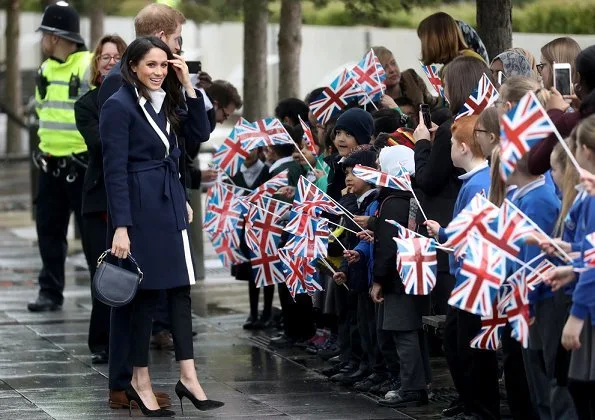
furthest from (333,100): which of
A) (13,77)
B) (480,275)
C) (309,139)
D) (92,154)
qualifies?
(13,77)

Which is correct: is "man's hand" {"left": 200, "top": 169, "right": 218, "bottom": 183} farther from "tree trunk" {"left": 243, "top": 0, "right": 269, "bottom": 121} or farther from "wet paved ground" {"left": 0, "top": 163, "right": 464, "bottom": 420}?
"tree trunk" {"left": 243, "top": 0, "right": 269, "bottom": 121}

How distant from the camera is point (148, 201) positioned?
759 cm

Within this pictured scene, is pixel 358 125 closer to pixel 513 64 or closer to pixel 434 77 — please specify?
pixel 434 77

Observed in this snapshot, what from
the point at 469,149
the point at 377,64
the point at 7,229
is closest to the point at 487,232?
the point at 469,149

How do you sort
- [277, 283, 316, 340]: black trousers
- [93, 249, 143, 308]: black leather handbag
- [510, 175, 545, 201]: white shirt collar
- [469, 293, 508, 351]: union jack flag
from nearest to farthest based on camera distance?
[510, 175, 545, 201]: white shirt collar
[469, 293, 508, 351]: union jack flag
[93, 249, 143, 308]: black leather handbag
[277, 283, 316, 340]: black trousers

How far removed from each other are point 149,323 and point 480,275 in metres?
2.24

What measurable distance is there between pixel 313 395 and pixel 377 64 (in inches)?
98.7

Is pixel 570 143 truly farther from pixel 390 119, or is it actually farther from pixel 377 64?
pixel 377 64

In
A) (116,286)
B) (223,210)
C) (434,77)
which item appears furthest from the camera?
(223,210)

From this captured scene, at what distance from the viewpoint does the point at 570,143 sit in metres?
6.04

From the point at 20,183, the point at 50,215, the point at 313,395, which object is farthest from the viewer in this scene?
the point at 20,183

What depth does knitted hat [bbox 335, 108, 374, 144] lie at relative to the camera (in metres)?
8.72

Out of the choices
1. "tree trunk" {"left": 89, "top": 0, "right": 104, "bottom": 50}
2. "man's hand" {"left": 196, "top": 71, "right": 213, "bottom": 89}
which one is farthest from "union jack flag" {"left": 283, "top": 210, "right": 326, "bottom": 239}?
"tree trunk" {"left": 89, "top": 0, "right": 104, "bottom": 50}

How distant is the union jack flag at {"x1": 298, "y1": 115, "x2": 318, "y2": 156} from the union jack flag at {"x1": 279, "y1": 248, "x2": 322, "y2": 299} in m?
0.99
